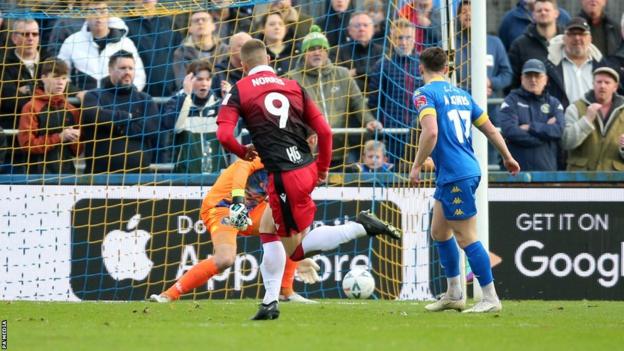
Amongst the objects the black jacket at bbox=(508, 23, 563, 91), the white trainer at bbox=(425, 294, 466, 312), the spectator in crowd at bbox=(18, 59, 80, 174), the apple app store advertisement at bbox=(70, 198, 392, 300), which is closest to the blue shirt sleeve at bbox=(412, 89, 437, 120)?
the white trainer at bbox=(425, 294, 466, 312)

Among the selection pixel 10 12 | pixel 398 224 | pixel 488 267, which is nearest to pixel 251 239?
pixel 398 224

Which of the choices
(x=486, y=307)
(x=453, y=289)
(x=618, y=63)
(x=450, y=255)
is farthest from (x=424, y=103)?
(x=618, y=63)

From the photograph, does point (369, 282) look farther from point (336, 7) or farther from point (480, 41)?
point (336, 7)

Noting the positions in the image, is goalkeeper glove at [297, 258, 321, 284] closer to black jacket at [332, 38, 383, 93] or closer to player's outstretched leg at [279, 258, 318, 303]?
player's outstretched leg at [279, 258, 318, 303]

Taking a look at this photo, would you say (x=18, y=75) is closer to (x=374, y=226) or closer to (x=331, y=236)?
(x=331, y=236)

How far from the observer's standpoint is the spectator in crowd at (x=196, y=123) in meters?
15.2

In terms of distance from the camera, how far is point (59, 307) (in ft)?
38.7

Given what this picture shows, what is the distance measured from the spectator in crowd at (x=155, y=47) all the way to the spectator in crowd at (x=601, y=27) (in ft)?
17.8

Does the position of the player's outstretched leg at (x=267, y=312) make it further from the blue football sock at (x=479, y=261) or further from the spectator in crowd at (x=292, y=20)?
the spectator in crowd at (x=292, y=20)

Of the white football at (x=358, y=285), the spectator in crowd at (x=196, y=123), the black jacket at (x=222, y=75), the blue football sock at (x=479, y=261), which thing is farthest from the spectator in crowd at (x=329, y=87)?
the blue football sock at (x=479, y=261)

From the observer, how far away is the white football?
13.6 metres

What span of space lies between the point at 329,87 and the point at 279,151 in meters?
5.25

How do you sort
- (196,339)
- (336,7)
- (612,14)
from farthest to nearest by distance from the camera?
(612,14) < (336,7) < (196,339)

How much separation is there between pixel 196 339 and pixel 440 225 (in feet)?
10.3
